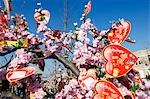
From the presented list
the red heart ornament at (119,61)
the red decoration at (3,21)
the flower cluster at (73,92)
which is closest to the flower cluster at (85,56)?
the flower cluster at (73,92)

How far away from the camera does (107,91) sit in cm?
264

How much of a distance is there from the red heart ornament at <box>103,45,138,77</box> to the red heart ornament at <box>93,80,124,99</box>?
0.09m

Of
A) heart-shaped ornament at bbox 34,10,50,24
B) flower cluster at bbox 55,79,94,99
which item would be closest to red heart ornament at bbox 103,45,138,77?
flower cluster at bbox 55,79,94,99

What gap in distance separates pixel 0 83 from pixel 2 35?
49 centimetres

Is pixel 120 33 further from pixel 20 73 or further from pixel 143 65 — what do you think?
pixel 143 65

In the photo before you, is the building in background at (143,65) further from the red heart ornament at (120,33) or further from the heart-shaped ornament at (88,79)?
the heart-shaped ornament at (88,79)

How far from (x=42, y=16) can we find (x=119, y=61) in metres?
1.33

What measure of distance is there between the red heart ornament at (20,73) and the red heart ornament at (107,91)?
77cm

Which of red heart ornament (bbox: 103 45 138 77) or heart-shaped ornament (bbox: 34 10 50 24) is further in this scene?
heart-shaped ornament (bbox: 34 10 50 24)

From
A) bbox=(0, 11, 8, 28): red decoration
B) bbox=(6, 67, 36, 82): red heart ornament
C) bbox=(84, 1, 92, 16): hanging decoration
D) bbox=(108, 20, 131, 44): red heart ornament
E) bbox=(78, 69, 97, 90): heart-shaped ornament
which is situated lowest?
bbox=(78, 69, 97, 90): heart-shaped ornament

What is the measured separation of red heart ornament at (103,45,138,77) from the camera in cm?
267

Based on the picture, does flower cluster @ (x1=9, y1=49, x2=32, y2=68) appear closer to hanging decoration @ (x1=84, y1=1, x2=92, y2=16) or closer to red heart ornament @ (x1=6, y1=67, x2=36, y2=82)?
red heart ornament @ (x1=6, y1=67, x2=36, y2=82)

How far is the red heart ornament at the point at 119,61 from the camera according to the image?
267 cm

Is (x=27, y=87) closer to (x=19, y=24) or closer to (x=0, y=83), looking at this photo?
(x=0, y=83)
